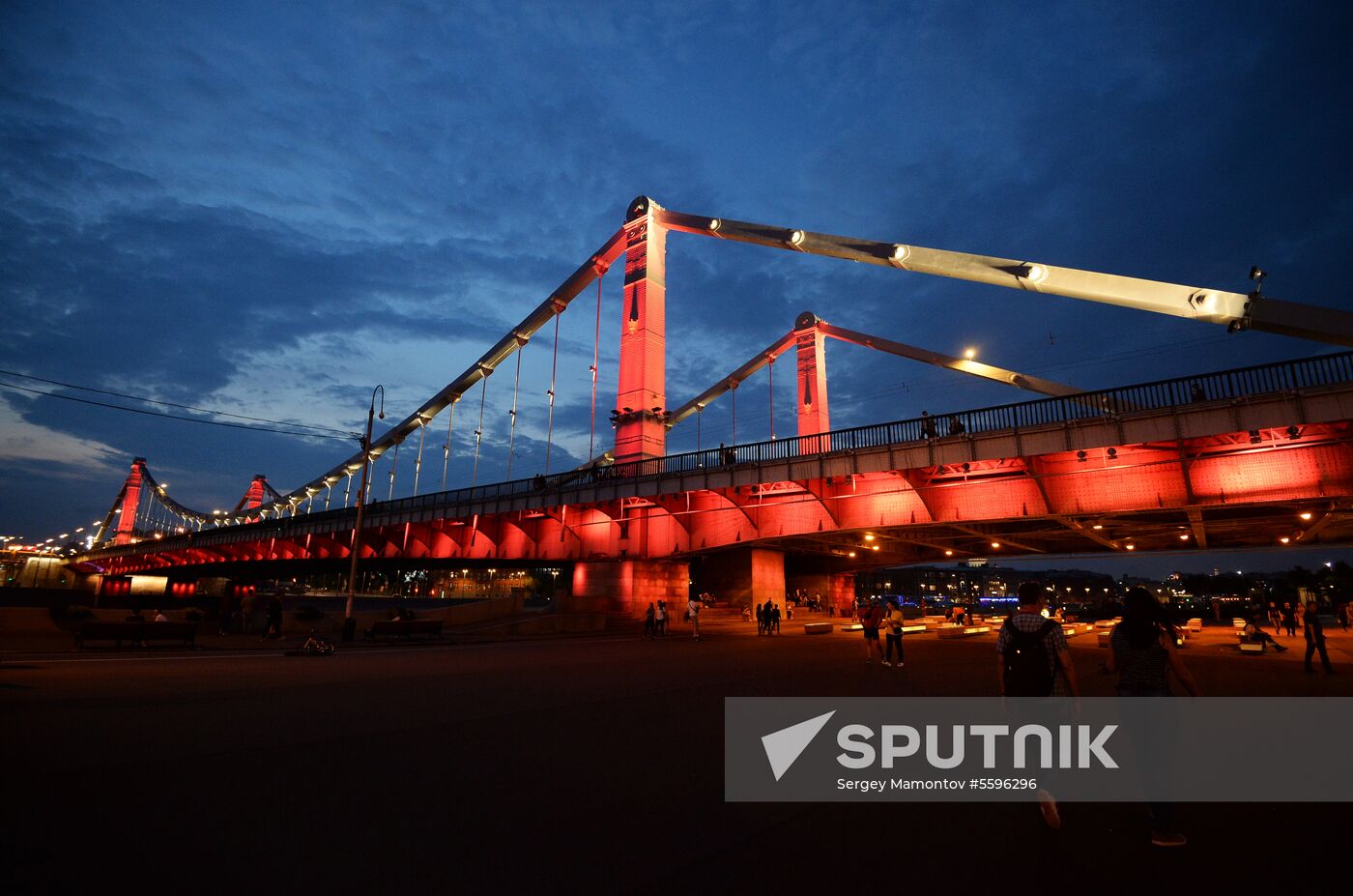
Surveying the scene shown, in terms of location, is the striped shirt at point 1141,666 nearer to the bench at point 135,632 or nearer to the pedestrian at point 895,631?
the pedestrian at point 895,631

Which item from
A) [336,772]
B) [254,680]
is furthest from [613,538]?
[336,772]

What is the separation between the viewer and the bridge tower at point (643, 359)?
1421 inches

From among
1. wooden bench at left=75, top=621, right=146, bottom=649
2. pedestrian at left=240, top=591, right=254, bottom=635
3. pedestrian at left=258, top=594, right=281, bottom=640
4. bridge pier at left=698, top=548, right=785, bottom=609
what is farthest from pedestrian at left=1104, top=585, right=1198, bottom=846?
bridge pier at left=698, top=548, right=785, bottom=609

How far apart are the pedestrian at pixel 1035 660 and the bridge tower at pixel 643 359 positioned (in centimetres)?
2977

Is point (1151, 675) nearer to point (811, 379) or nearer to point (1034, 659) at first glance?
point (1034, 659)

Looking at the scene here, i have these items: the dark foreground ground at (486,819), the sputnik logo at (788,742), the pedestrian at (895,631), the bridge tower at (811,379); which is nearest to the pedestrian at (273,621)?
the dark foreground ground at (486,819)

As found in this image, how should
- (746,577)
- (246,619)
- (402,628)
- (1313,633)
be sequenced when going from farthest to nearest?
(746,577), (246,619), (402,628), (1313,633)

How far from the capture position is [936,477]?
26.9m

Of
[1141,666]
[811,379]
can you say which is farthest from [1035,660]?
[811,379]

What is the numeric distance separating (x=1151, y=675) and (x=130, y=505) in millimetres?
169653

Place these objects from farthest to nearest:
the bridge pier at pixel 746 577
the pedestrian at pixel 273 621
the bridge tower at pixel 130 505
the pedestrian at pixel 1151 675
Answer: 1. the bridge tower at pixel 130 505
2. the bridge pier at pixel 746 577
3. the pedestrian at pixel 273 621
4. the pedestrian at pixel 1151 675

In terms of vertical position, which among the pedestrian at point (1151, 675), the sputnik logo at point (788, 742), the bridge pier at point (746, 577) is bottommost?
the sputnik logo at point (788, 742)

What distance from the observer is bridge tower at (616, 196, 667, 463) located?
36.1m

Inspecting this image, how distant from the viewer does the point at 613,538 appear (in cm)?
3672
